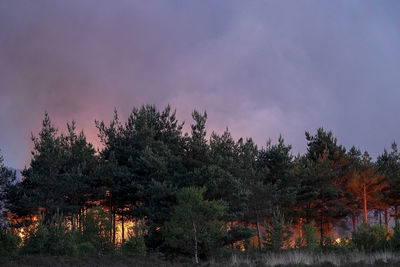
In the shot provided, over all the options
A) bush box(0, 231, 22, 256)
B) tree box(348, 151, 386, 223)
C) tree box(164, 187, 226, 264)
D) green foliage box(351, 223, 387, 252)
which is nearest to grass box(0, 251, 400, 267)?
green foliage box(351, 223, 387, 252)

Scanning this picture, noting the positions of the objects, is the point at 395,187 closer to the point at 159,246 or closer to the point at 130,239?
the point at 159,246

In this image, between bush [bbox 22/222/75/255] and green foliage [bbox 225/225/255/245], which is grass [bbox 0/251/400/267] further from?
green foliage [bbox 225/225/255/245]

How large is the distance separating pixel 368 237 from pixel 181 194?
11529 millimetres

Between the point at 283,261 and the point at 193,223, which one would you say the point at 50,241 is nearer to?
the point at 193,223

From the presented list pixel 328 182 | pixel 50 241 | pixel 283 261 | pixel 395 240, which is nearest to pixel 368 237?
pixel 395 240

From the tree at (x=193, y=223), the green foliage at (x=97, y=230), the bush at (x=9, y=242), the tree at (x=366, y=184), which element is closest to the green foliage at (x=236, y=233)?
the tree at (x=193, y=223)

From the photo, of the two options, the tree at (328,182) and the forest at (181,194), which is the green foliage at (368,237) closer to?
the forest at (181,194)

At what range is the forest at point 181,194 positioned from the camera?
25.5m

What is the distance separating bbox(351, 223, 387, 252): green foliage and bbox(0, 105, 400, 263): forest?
0.06 metres

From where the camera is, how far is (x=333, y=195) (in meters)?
45.7

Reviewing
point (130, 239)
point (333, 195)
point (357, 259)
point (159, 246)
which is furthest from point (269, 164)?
point (357, 259)

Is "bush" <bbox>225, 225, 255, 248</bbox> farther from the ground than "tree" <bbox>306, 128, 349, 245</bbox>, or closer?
closer

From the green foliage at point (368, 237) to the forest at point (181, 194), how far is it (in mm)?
58

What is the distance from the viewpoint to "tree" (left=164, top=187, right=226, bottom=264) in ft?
82.7
